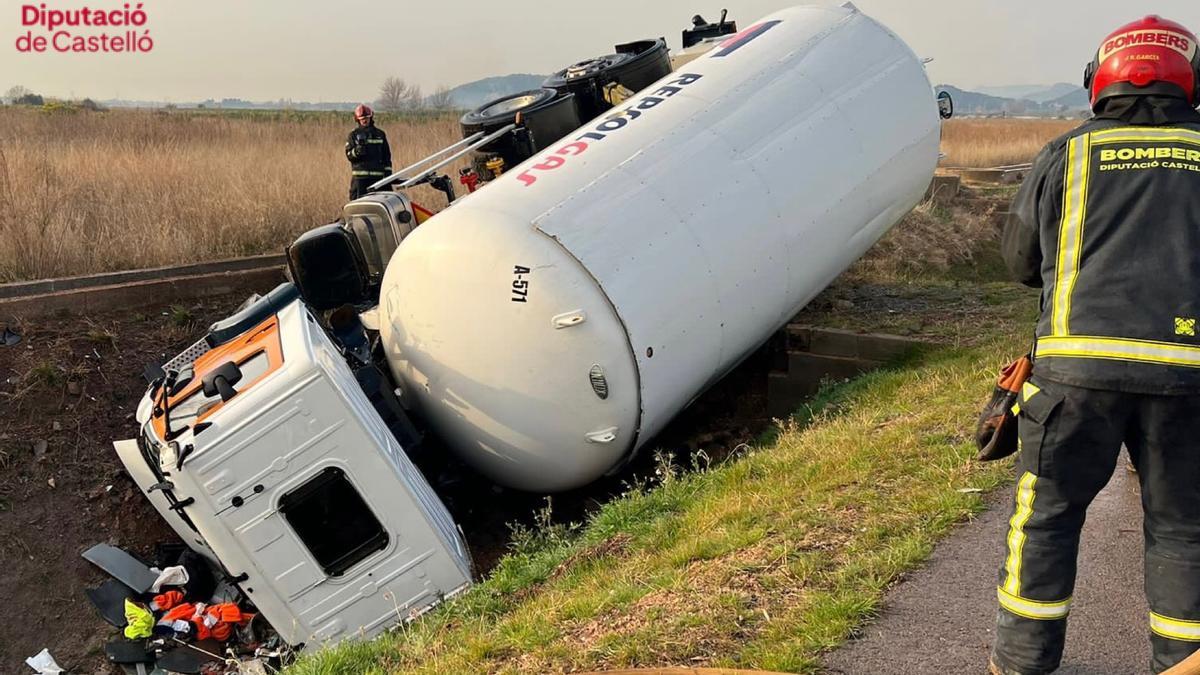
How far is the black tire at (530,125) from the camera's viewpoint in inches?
287

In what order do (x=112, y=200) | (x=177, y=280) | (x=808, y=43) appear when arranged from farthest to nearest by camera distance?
(x=112, y=200) < (x=177, y=280) < (x=808, y=43)

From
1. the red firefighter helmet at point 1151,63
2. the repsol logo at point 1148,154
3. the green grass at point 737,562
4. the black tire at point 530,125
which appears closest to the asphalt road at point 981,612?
the green grass at point 737,562

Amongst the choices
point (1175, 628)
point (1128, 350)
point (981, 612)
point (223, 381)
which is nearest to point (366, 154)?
point (223, 381)

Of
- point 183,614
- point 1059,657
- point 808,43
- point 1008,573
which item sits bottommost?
point 183,614

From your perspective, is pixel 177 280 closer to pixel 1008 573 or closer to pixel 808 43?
pixel 808 43

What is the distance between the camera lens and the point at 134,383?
7246 millimetres

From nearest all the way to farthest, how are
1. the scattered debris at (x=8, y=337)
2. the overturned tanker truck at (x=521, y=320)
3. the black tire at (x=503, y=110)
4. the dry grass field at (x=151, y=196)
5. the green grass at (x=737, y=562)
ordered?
the green grass at (x=737, y=562) → the overturned tanker truck at (x=521, y=320) → the scattered debris at (x=8, y=337) → the black tire at (x=503, y=110) → the dry grass field at (x=151, y=196)

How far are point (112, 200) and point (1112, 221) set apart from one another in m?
9.93

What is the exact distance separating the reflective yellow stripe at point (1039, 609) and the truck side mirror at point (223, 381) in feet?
12.1

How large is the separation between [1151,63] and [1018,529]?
4.40 feet

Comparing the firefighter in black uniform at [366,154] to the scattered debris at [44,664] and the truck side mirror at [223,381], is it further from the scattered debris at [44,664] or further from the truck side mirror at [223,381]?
the scattered debris at [44,664]

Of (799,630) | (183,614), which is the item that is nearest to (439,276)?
(183,614)

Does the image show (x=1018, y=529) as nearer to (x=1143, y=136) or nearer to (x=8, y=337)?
(x=1143, y=136)

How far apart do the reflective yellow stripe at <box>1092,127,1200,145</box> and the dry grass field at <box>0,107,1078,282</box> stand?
8.62 metres
